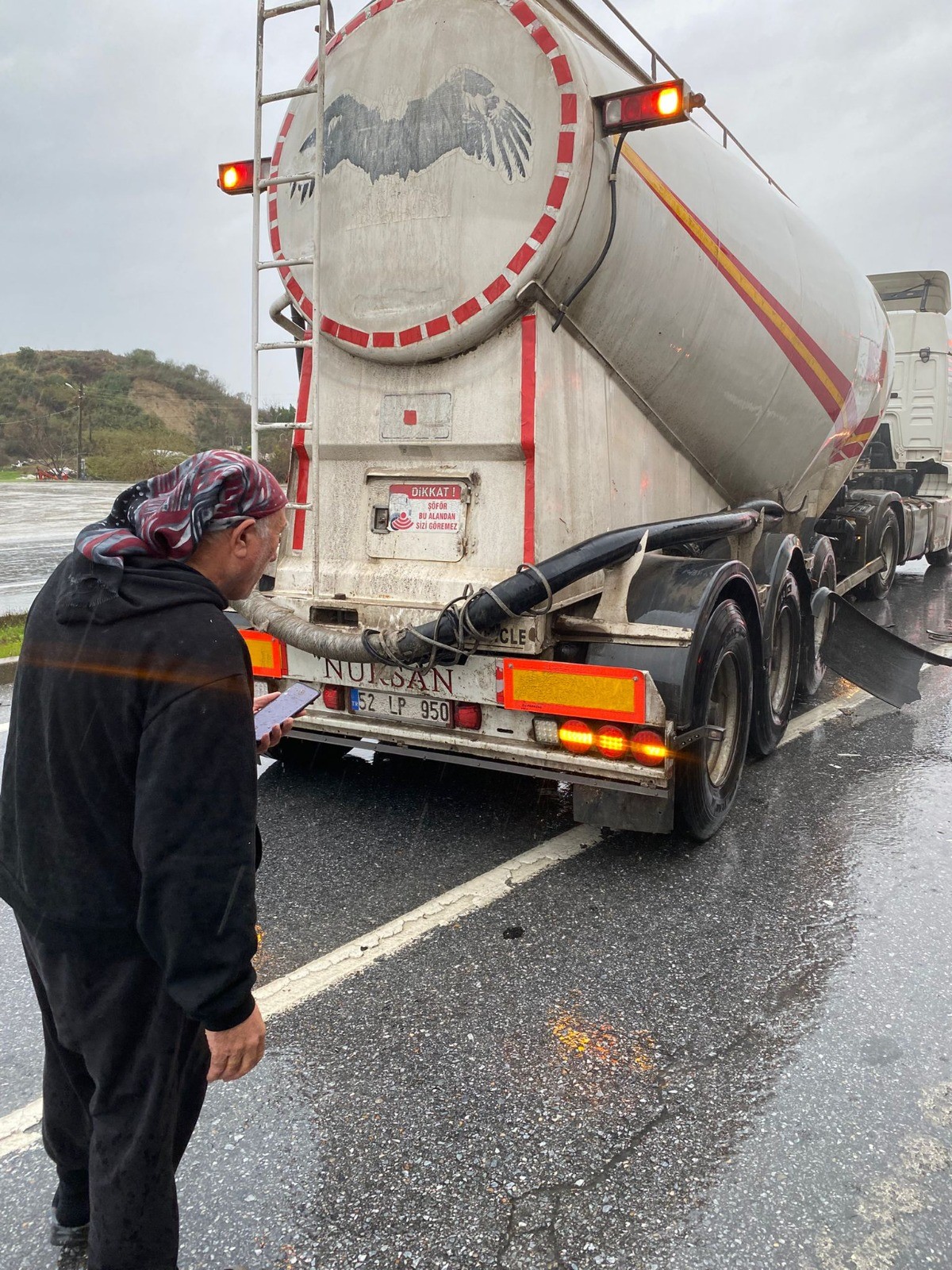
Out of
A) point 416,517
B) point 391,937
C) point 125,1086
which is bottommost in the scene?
point 391,937

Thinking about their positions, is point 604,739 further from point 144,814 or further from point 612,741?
point 144,814

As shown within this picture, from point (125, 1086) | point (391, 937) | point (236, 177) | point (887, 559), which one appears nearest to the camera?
point (125, 1086)

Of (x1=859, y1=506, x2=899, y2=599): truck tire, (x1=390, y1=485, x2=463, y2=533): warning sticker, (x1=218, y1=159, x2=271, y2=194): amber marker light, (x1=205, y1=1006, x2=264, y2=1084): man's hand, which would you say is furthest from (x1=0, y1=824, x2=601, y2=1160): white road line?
(x1=859, y1=506, x2=899, y2=599): truck tire

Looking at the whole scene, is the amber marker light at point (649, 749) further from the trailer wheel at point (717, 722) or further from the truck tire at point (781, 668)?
the truck tire at point (781, 668)

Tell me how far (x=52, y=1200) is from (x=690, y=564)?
3.25m

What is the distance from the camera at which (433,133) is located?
3.91m

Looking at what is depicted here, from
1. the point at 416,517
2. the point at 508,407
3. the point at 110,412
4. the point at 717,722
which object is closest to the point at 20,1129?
the point at 416,517

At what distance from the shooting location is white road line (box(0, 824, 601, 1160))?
245 centimetres

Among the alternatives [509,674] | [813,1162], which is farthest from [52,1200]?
[509,674]

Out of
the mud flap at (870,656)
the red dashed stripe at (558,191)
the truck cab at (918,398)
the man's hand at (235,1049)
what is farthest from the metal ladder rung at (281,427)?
the truck cab at (918,398)

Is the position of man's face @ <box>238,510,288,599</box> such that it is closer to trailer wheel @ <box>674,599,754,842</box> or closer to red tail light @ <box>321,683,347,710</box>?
trailer wheel @ <box>674,599,754,842</box>

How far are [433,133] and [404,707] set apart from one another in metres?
2.42

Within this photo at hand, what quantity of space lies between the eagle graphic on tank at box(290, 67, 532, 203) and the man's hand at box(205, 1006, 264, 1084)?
3331mm

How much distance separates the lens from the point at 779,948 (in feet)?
10.9
